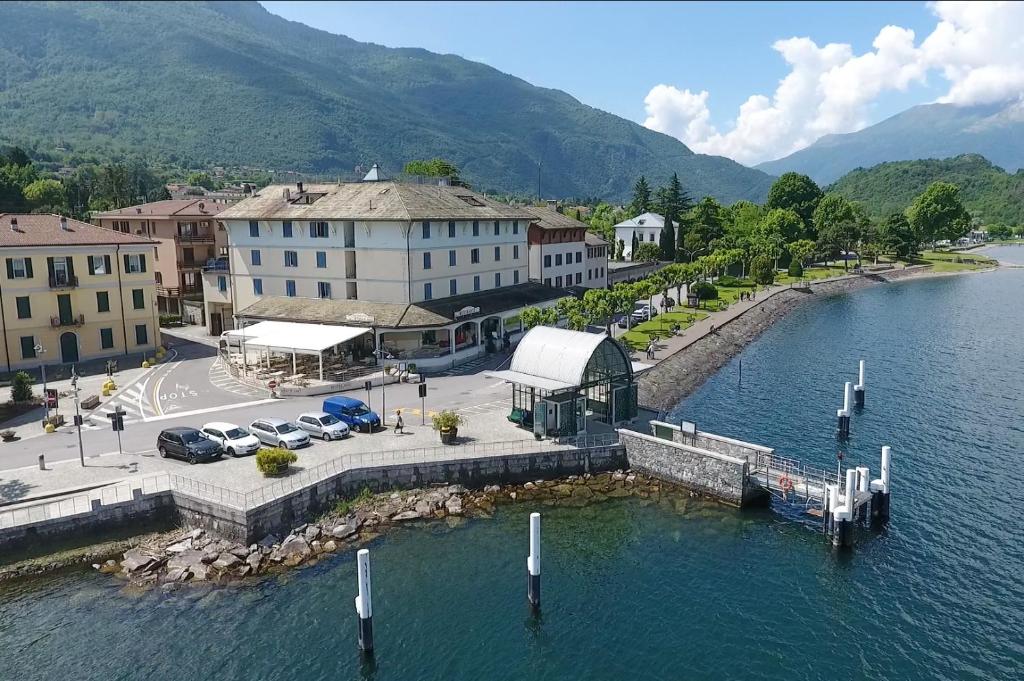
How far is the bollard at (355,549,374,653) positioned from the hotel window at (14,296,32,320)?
4561cm

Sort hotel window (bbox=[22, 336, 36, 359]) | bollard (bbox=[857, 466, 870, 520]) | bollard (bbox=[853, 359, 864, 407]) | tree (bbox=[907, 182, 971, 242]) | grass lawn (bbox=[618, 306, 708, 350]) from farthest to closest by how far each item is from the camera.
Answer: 1. tree (bbox=[907, 182, 971, 242])
2. grass lawn (bbox=[618, 306, 708, 350])
3. hotel window (bbox=[22, 336, 36, 359])
4. bollard (bbox=[853, 359, 864, 407])
5. bollard (bbox=[857, 466, 870, 520])

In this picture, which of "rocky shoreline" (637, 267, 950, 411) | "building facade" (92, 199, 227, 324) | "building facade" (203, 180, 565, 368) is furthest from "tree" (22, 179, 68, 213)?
"rocky shoreline" (637, 267, 950, 411)

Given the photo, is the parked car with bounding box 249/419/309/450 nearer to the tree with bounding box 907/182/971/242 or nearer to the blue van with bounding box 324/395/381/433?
the blue van with bounding box 324/395/381/433

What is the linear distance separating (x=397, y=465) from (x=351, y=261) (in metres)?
29.9

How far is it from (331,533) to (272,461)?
15.5 feet

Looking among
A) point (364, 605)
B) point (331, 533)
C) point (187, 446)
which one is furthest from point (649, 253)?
point (364, 605)

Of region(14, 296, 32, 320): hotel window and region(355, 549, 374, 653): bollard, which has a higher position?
region(14, 296, 32, 320): hotel window

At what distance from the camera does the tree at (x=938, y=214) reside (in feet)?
599

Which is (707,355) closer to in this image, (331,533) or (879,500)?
(879,500)

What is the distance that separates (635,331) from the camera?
76.4 m

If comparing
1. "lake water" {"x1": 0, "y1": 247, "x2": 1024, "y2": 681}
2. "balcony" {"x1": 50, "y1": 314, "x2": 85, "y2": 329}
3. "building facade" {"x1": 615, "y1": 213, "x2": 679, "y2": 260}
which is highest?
"building facade" {"x1": 615, "y1": 213, "x2": 679, "y2": 260}

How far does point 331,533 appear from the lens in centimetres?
3288

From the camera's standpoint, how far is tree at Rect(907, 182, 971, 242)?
182 m

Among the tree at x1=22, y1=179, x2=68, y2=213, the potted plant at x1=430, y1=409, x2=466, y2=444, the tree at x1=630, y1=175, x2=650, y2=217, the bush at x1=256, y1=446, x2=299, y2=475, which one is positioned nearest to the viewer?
the bush at x1=256, y1=446, x2=299, y2=475
